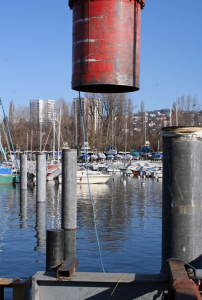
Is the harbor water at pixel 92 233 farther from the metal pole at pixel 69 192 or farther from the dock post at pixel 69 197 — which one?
the metal pole at pixel 69 192

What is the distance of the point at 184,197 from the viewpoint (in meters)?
5.82

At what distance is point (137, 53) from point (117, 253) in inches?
356

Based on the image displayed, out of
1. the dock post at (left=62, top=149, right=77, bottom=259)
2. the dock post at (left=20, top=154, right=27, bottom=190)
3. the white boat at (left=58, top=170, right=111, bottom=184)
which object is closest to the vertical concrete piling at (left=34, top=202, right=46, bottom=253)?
the dock post at (left=62, top=149, right=77, bottom=259)

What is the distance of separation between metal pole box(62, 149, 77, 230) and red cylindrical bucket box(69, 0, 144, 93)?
371 inches

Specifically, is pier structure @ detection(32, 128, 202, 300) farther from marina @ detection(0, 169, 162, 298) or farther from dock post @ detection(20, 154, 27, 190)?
dock post @ detection(20, 154, 27, 190)

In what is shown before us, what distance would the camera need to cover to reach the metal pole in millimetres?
15522

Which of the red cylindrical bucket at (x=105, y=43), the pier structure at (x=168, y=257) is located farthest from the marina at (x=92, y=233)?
the red cylindrical bucket at (x=105, y=43)

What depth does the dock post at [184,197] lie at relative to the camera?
19.1ft

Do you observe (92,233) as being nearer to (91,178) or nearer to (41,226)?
(41,226)

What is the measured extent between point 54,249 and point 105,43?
3.16 m

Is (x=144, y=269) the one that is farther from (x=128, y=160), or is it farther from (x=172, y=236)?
(x=128, y=160)

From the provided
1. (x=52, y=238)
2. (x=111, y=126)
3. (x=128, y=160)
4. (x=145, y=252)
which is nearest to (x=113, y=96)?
(x=111, y=126)

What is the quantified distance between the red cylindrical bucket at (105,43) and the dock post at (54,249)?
2369mm

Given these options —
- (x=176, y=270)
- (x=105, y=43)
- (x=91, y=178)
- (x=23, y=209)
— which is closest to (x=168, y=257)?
(x=176, y=270)
